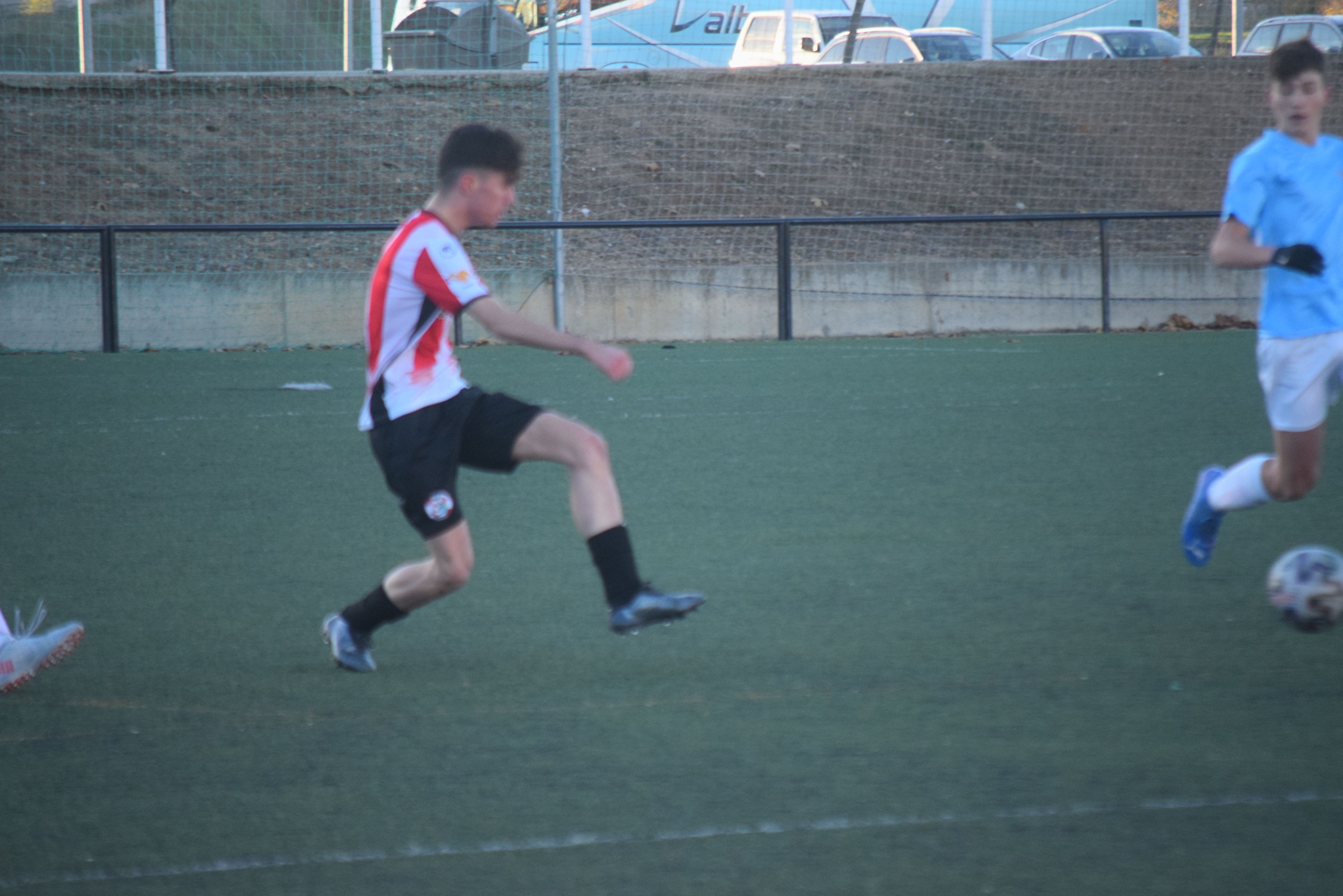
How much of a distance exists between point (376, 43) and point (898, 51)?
27.5 ft

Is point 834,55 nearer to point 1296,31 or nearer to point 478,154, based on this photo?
point 1296,31

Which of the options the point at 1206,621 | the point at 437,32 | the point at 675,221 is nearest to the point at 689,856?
the point at 1206,621

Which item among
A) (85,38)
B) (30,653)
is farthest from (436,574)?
(85,38)

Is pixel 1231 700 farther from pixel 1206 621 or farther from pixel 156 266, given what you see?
pixel 156 266

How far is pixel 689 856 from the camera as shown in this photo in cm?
276

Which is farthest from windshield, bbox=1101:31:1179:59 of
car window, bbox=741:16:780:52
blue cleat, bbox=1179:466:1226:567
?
blue cleat, bbox=1179:466:1226:567

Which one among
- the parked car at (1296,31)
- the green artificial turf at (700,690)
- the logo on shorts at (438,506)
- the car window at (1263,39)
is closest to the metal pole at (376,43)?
the green artificial turf at (700,690)

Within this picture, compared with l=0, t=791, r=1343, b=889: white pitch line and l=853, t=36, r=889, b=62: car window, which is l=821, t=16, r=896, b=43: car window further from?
l=0, t=791, r=1343, b=889: white pitch line

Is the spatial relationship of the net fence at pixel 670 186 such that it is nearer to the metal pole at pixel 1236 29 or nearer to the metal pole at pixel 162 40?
the metal pole at pixel 162 40


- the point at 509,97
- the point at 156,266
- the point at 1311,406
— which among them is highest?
the point at 509,97

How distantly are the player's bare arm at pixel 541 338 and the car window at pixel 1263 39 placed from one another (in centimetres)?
2233

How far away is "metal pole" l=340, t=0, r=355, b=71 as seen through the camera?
1922cm

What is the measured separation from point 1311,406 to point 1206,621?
714 mm

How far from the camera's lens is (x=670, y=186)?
19547 millimetres
